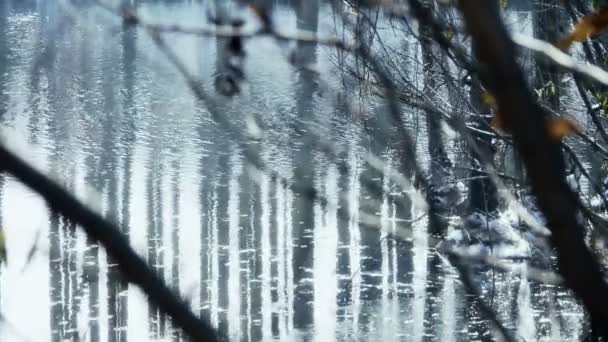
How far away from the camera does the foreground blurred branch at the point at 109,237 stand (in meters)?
0.90

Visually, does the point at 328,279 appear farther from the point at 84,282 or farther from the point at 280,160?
the point at 280,160

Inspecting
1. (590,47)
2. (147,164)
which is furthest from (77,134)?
(590,47)

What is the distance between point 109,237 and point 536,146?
35cm

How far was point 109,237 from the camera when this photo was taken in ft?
2.97

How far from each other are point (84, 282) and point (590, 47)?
5997 millimetres

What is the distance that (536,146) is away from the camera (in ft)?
2.92

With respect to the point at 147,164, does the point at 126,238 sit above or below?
below

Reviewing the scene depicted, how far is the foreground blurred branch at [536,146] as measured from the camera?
0.89m

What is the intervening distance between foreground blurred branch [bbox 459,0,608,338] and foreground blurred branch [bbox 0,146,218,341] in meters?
0.31

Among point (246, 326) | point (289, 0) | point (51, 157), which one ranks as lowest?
point (246, 326)

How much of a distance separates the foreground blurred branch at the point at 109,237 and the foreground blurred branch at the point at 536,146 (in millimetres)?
306

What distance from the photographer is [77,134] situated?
19469 mm

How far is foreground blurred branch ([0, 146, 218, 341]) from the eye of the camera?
90cm

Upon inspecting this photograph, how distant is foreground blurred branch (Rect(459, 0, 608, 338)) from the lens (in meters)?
0.89
